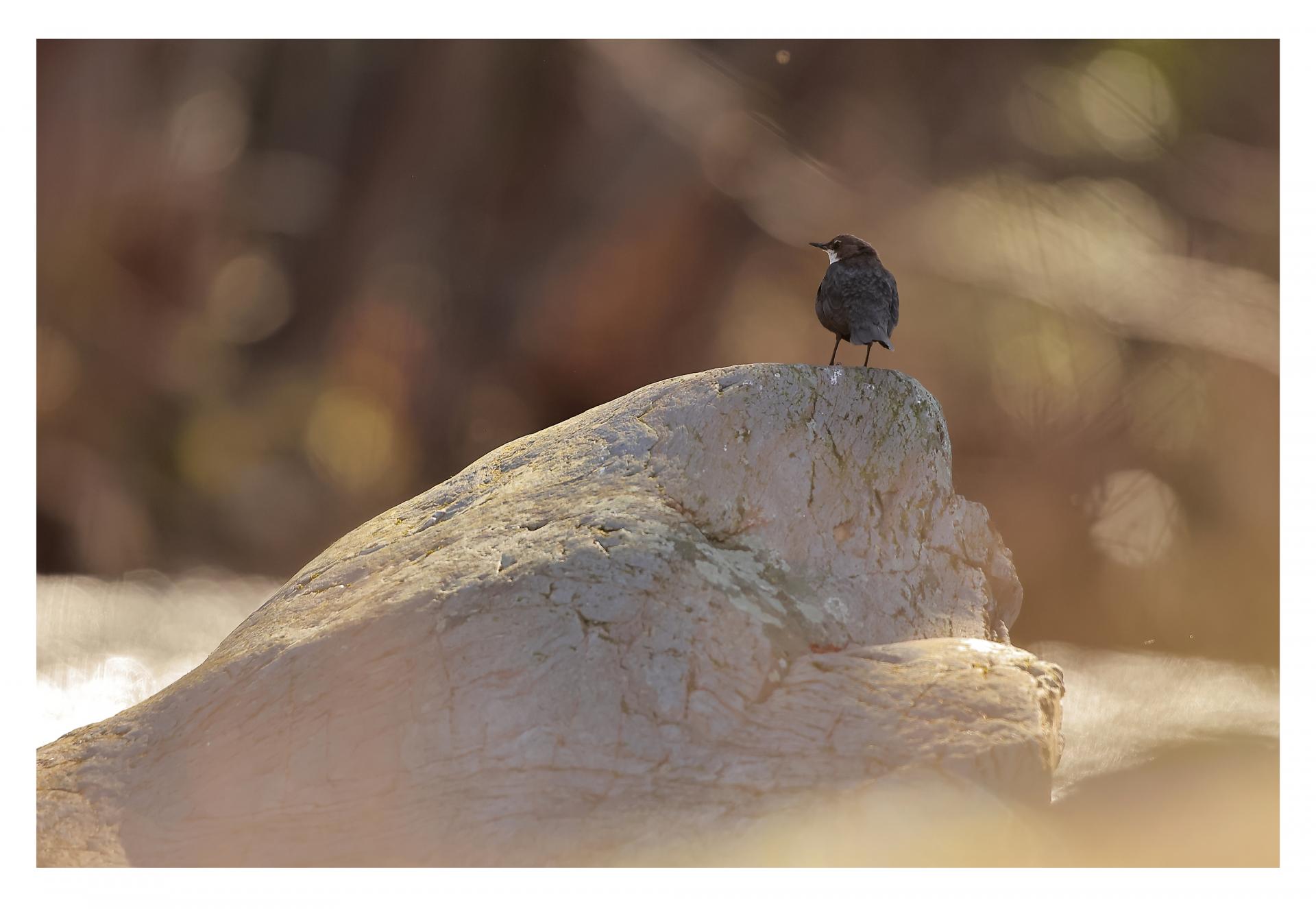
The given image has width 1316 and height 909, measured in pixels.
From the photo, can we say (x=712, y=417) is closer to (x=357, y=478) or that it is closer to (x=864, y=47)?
(x=864, y=47)

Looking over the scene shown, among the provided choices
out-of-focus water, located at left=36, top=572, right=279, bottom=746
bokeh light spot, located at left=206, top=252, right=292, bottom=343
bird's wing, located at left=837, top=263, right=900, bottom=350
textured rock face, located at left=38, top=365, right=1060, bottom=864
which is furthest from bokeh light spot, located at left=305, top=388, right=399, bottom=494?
bird's wing, located at left=837, top=263, right=900, bottom=350

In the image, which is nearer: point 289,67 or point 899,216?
point 899,216

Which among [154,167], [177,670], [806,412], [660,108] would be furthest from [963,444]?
[154,167]

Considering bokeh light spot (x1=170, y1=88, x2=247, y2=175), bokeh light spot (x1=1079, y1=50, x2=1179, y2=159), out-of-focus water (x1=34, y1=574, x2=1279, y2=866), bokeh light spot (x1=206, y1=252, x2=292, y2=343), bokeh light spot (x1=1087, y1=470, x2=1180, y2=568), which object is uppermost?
bokeh light spot (x1=170, y1=88, x2=247, y2=175)

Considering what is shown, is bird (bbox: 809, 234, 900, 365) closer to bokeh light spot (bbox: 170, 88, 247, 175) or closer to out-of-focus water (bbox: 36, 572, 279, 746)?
out-of-focus water (bbox: 36, 572, 279, 746)

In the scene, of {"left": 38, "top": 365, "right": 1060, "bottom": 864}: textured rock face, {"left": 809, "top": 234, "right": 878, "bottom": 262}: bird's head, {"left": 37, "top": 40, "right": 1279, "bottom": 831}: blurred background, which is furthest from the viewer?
{"left": 37, "top": 40, "right": 1279, "bottom": 831}: blurred background

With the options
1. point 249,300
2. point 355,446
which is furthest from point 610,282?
point 249,300
